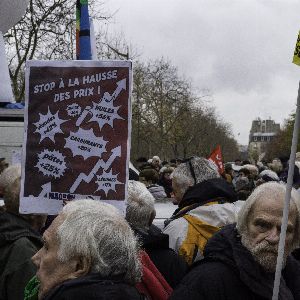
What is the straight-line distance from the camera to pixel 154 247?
353cm

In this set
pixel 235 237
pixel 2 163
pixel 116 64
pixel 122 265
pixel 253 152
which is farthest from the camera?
pixel 253 152

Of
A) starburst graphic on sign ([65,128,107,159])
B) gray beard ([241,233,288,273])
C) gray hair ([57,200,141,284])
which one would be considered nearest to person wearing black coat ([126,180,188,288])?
starburst graphic on sign ([65,128,107,159])

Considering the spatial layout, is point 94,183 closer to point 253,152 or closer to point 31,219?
point 31,219

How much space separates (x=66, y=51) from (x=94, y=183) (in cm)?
1669

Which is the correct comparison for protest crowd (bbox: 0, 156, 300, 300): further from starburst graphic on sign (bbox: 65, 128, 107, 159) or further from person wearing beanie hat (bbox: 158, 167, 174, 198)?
person wearing beanie hat (bbox: 158, 167, 174, 198)

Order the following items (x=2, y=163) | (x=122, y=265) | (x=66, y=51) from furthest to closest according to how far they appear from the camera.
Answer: (x=66, y=51), (x=2, y=163), (x=122, y=265)

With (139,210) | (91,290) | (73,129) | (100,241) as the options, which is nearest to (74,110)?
(73,129)

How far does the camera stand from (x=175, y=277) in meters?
3.48

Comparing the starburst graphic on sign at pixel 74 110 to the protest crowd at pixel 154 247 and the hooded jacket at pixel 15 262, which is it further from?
the hooded jacket at pixel 15 262

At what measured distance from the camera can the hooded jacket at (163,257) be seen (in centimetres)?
347

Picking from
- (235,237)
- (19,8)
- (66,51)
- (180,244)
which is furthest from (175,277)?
(66,51)

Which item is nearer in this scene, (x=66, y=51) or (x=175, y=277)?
(x=175, y=277)

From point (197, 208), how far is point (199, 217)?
7 centimetres

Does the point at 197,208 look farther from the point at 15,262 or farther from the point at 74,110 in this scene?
the point at 15,262
